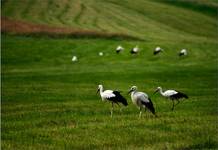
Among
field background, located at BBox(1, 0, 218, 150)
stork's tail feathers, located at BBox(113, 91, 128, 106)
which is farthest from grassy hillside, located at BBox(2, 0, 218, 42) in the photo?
stork's tail feathers, located at BBox(113, 91, 128, 106)

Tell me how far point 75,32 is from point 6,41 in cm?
1042

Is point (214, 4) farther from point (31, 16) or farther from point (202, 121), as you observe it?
point (202, 121)

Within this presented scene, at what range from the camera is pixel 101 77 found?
4741 cm

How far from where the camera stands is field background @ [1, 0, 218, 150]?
2153 cm

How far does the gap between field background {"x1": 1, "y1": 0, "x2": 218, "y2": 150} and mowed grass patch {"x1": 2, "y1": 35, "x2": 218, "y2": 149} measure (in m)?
0.04

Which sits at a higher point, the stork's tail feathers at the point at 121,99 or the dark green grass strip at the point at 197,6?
the dark green grass strip at the point at 197,6

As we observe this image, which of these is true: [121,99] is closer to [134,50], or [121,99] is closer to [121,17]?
[134,50]

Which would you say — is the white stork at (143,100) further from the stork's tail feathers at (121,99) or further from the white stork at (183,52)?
the white stork at (183,52)

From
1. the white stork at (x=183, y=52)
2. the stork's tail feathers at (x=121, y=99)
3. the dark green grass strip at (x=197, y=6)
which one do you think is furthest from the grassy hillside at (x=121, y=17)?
the stork's tail feathers at (x=121, y=99)

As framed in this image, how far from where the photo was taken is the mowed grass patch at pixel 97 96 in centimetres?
2100

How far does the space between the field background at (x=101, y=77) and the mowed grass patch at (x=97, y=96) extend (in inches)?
1.6

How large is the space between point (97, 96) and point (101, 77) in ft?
37.3

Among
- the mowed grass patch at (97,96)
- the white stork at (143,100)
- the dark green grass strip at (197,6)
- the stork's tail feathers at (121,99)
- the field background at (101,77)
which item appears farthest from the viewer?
the dark green grass strip at (197,6)

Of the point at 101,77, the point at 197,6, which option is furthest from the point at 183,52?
the point at 197,6
